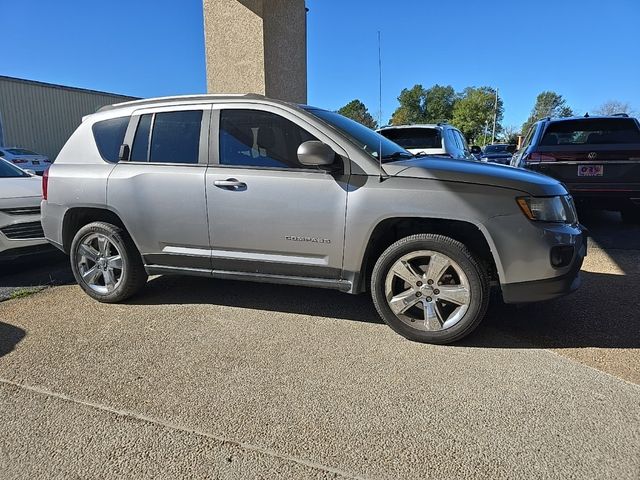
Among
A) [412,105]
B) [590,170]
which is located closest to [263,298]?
[590,170]

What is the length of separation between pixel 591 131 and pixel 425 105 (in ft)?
290

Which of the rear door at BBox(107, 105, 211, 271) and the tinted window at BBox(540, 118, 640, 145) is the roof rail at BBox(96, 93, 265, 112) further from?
the tinted window at BBox(540, 118, 640, 145)

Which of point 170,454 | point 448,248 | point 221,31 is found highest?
point 221,31

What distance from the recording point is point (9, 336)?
3750 mm

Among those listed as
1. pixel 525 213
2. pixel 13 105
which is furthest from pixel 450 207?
pixel 13 105

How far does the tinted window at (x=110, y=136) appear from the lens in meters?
4.35

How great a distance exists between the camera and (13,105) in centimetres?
2486

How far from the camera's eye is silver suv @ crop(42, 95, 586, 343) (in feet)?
10.9

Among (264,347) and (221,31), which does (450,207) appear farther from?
(221,31)

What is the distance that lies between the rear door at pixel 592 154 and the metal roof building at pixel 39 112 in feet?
86.6

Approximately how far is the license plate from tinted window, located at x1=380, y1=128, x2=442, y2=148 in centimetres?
227

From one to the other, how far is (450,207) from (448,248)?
0.29 meters

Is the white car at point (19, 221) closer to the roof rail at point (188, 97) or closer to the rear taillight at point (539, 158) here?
the roof rail at point (188, 97)

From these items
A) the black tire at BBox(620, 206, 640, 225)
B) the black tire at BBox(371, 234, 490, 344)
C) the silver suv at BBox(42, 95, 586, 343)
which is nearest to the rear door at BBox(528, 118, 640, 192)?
the black tire at BBox(620, 206, 640, 225)
